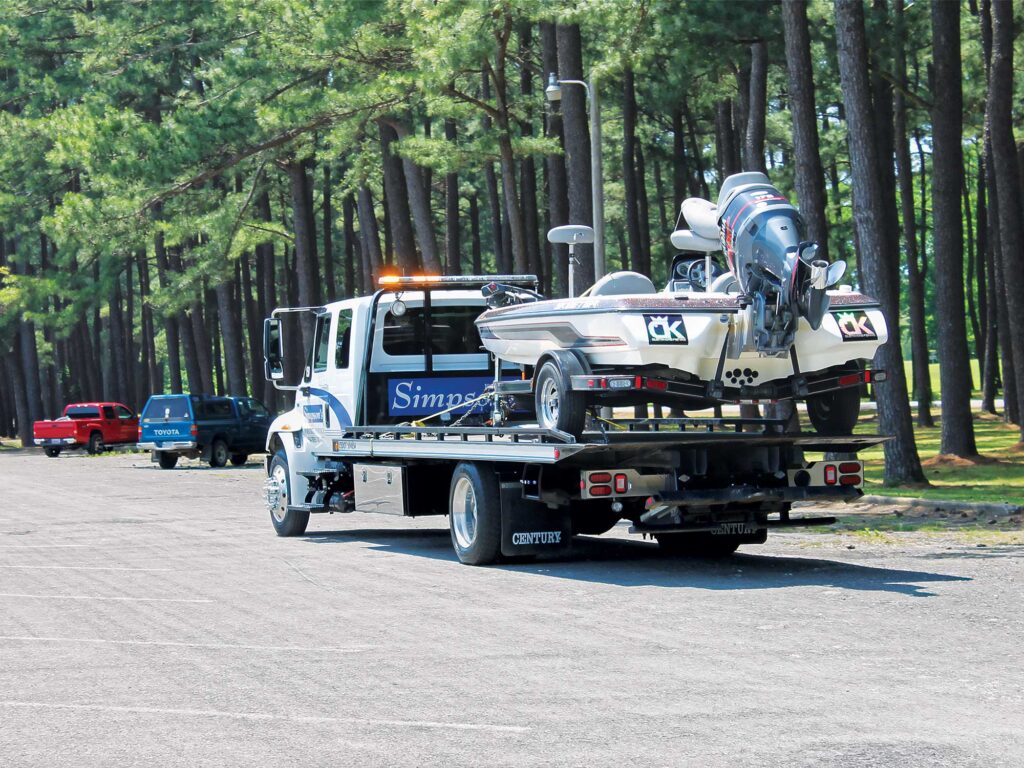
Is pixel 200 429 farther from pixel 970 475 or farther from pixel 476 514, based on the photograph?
pixel 476 514

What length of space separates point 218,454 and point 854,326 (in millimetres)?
31577

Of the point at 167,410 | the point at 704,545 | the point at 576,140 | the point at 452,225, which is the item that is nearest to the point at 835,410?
the point at 704,545

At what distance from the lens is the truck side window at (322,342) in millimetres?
17312

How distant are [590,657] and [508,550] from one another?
15.5 feet

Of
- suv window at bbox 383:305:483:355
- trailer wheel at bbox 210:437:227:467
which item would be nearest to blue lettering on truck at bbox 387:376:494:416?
suv window at bbox 383:305:483:355

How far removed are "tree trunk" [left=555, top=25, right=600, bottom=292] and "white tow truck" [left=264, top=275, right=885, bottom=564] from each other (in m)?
10.5

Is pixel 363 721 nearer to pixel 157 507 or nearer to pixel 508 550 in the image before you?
pixel 508 550

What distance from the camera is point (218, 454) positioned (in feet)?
138

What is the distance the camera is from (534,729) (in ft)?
23.1

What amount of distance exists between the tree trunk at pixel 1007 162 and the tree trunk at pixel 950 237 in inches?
43.3

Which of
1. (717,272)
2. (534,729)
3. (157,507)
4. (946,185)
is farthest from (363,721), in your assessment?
(946,185)

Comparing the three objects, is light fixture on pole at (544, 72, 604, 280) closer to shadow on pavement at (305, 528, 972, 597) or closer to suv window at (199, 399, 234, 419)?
shadow on pavement at (305, 528, 972, 597)

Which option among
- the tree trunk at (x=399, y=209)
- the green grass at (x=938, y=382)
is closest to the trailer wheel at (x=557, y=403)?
the tree trunk at (x=399, y=209)

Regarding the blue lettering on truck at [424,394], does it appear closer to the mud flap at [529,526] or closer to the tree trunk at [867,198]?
the mud flap at [529,526]
